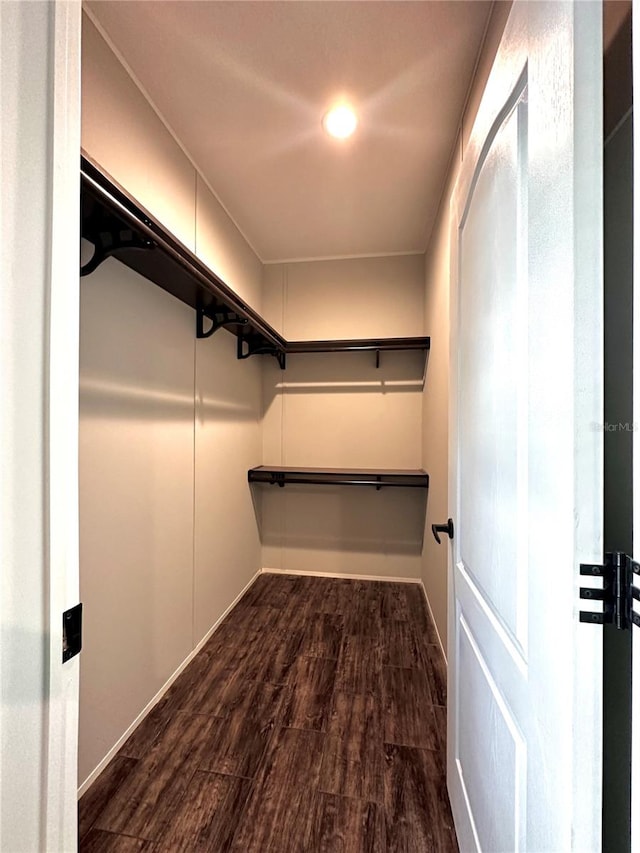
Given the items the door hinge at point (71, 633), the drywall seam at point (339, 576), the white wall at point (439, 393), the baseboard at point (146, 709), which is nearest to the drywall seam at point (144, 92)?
the white wall at point (439, 393)

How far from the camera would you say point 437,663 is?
200 centimetres

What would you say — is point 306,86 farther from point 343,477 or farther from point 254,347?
point 343,477

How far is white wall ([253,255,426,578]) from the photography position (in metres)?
3.02

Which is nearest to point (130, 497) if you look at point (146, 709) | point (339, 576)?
point (146, 709)

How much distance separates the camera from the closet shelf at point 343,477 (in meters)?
2.74

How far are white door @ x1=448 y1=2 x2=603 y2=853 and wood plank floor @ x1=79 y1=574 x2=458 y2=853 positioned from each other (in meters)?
0.33

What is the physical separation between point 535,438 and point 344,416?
2.50 m

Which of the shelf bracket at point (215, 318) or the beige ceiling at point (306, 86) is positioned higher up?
the beige ceiling at point (306, 86)

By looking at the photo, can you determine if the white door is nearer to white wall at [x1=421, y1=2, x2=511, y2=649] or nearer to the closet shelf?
white wall at [x1=421, y1=2, x2=511, y2=649]

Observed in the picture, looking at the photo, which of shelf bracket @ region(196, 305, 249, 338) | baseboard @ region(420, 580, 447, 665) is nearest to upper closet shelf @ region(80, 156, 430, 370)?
shelf bracket @ region(196, 305, 249, 338)

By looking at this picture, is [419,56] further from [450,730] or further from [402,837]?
[402,837]

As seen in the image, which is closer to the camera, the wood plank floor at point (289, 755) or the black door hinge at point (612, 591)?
the black door hinge at point (612, 591)

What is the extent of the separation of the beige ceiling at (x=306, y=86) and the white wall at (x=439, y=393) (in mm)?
156

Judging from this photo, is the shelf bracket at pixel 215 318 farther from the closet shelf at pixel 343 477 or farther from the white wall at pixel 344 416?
the closet shelf at pixel 343 477
